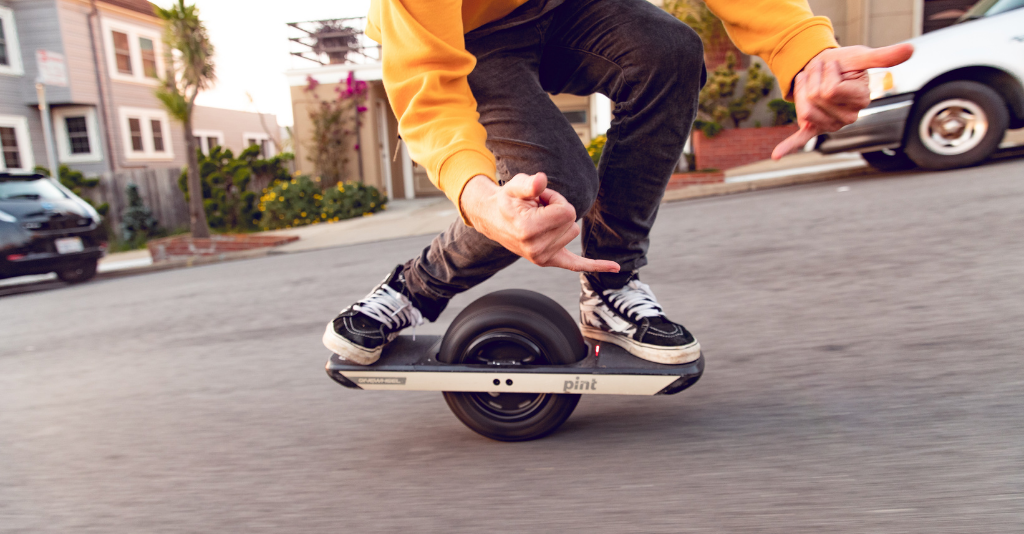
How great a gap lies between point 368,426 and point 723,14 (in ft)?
5.42

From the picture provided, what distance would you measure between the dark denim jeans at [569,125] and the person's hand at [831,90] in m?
0.39

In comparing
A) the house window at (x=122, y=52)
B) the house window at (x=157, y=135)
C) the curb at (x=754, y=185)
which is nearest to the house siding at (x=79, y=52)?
the house window at (x=122, y=52)

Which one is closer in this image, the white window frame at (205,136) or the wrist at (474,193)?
the wrist at (474,193)

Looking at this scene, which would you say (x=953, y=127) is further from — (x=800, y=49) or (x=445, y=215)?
(x=445, y=215)

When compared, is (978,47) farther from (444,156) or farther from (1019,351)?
(444,156)

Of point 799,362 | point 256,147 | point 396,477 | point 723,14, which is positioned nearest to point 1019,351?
point 799,362

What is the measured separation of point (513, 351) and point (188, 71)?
40.3 ft

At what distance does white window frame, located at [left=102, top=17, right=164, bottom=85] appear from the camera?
20.6m

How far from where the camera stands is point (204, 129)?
92.9 ft

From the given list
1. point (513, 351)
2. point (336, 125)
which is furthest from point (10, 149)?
point (513, 351)

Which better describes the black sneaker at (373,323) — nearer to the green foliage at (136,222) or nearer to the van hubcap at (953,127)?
the van hubcap at (953,127)

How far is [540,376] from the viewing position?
1.77m

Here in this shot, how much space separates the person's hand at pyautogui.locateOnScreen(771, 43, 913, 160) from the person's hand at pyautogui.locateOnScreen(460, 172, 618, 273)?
54cm

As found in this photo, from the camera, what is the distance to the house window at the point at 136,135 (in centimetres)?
2150
